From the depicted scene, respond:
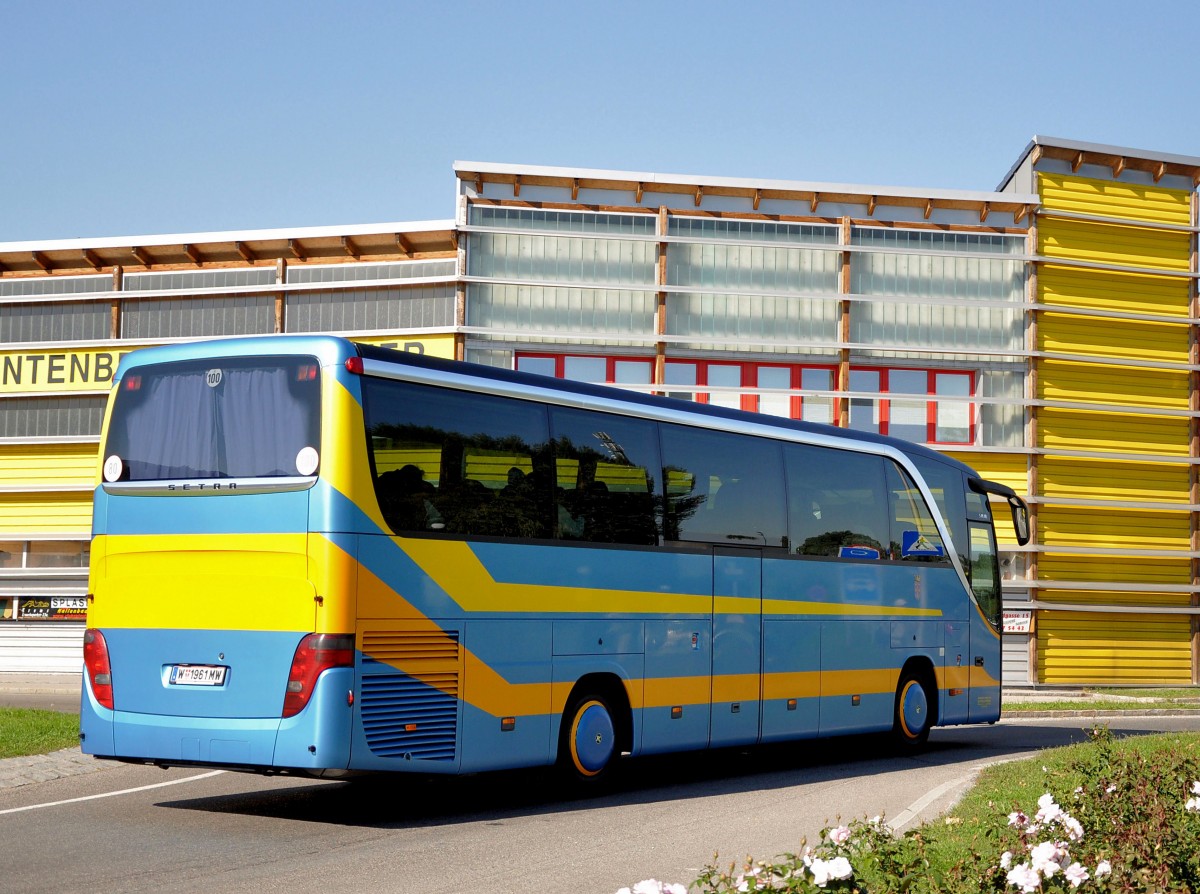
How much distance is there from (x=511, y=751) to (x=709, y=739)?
3.10 meters

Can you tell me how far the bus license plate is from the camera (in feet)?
35.0

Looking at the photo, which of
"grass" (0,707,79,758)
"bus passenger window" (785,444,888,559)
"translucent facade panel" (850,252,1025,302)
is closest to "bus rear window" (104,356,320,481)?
"grass" (0,707,79,758)

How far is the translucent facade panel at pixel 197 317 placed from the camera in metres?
35.3

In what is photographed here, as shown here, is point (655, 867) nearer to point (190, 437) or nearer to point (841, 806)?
point (841, 806)

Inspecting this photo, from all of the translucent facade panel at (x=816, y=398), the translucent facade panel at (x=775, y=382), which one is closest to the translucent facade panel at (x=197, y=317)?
the translucent facade panel at (x=775, y=382)

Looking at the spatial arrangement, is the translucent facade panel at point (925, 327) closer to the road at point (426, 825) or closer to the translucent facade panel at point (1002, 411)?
the translucent facade panel at point (1002, 411)

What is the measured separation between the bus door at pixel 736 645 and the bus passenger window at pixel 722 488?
0.75 feet

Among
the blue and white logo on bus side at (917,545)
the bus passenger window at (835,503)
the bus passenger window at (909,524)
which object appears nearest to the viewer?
the bus passenger window at (835,503)

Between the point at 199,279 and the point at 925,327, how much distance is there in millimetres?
17032

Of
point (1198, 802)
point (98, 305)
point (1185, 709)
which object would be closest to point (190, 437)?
point (1198, 802)

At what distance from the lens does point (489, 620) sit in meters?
11.7

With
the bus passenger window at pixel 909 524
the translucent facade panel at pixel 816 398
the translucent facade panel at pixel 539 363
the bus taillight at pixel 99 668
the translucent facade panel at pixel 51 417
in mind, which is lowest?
the bus taillight at pixel 99 668

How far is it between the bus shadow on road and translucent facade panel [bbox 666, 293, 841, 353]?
53.5ft

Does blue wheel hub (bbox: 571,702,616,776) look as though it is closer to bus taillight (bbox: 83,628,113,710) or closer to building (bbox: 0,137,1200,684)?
bus taillight (bbox: 83,628,113,710)
